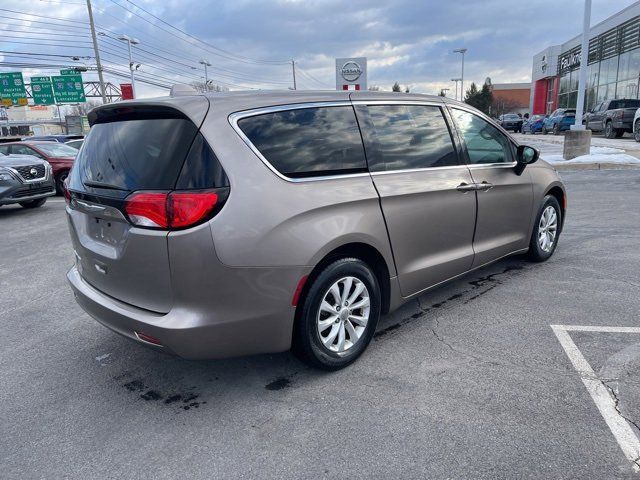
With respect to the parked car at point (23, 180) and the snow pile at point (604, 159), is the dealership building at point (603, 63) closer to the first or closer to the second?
the snow pile at point (604, 159)

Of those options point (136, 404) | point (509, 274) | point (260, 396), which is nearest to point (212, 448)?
point (260, 396)

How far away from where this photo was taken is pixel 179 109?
2.73m

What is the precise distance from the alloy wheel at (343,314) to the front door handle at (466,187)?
4.21ft

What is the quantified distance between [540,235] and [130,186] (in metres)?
4.27

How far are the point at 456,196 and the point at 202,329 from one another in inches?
91.0

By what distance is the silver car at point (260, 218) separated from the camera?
2.61 meters

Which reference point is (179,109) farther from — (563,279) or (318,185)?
(563,279)

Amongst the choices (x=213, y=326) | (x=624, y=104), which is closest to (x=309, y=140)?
(x=213, y=326)

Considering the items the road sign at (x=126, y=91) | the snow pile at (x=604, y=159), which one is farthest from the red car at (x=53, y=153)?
the snow pile at (x=604, y=159)

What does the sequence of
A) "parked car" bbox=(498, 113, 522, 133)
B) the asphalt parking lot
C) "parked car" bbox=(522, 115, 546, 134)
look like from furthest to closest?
"parked car" bbox=(498, 113, 522, 133) → "parked car" bbox=(522, 115, 546, 134) → the asphalt parking lot

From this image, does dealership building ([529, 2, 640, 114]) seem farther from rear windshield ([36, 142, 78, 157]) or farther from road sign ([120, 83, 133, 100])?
rear windshield ([36, 142, 78, 157])

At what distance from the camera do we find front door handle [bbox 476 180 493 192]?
163 inches

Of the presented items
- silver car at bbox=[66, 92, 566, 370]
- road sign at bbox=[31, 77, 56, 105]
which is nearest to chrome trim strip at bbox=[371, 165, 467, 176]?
silver car at bbox=[66, 92, 566, 370]

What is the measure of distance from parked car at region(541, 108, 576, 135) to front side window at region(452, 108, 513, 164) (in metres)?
28.9
